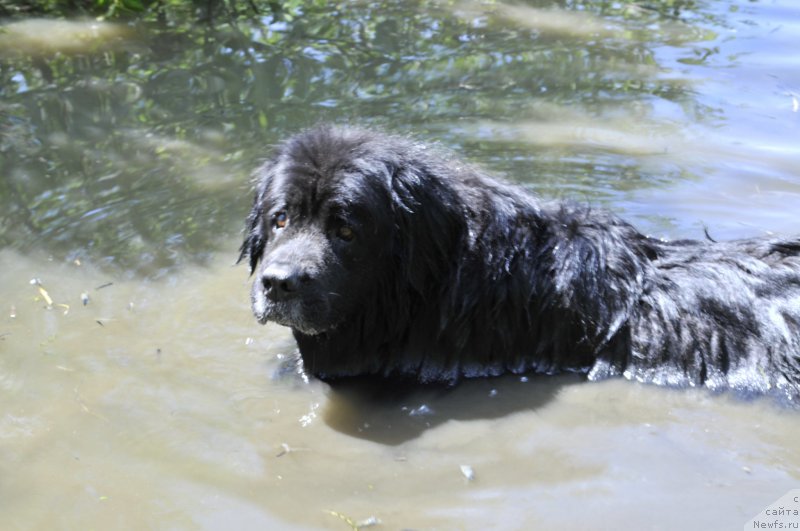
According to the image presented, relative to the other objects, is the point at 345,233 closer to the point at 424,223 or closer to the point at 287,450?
the point at 424,223

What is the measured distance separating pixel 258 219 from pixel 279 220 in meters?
0.36

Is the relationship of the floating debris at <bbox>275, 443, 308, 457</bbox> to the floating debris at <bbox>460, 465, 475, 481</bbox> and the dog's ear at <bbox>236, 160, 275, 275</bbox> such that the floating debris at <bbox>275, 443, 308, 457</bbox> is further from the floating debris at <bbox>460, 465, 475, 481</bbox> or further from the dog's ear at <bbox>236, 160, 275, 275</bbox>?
the dog's ear at <bbox>236, 160, 275, 275</bbox>

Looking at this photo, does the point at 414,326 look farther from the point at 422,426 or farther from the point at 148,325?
the point at 148,325

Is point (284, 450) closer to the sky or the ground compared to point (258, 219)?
closer to the ground

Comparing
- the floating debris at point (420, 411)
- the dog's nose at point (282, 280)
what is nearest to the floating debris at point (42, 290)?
the dog's nose at point (282, 280)

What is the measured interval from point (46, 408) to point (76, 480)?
0.76m

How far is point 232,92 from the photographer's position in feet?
32.0

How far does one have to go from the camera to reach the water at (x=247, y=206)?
15.2ft

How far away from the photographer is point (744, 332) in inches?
212

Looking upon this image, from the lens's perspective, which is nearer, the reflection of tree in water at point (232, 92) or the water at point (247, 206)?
the water at point (247, 206)

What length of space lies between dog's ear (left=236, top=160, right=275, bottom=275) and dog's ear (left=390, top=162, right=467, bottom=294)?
79cm

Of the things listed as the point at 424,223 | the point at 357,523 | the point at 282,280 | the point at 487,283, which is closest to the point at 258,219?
the point at 282,280

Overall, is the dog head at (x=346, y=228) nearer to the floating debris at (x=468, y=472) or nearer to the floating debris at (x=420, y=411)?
the floating debris at (x=420, y=411)

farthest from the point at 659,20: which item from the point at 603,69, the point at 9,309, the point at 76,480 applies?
the point at 76,480
